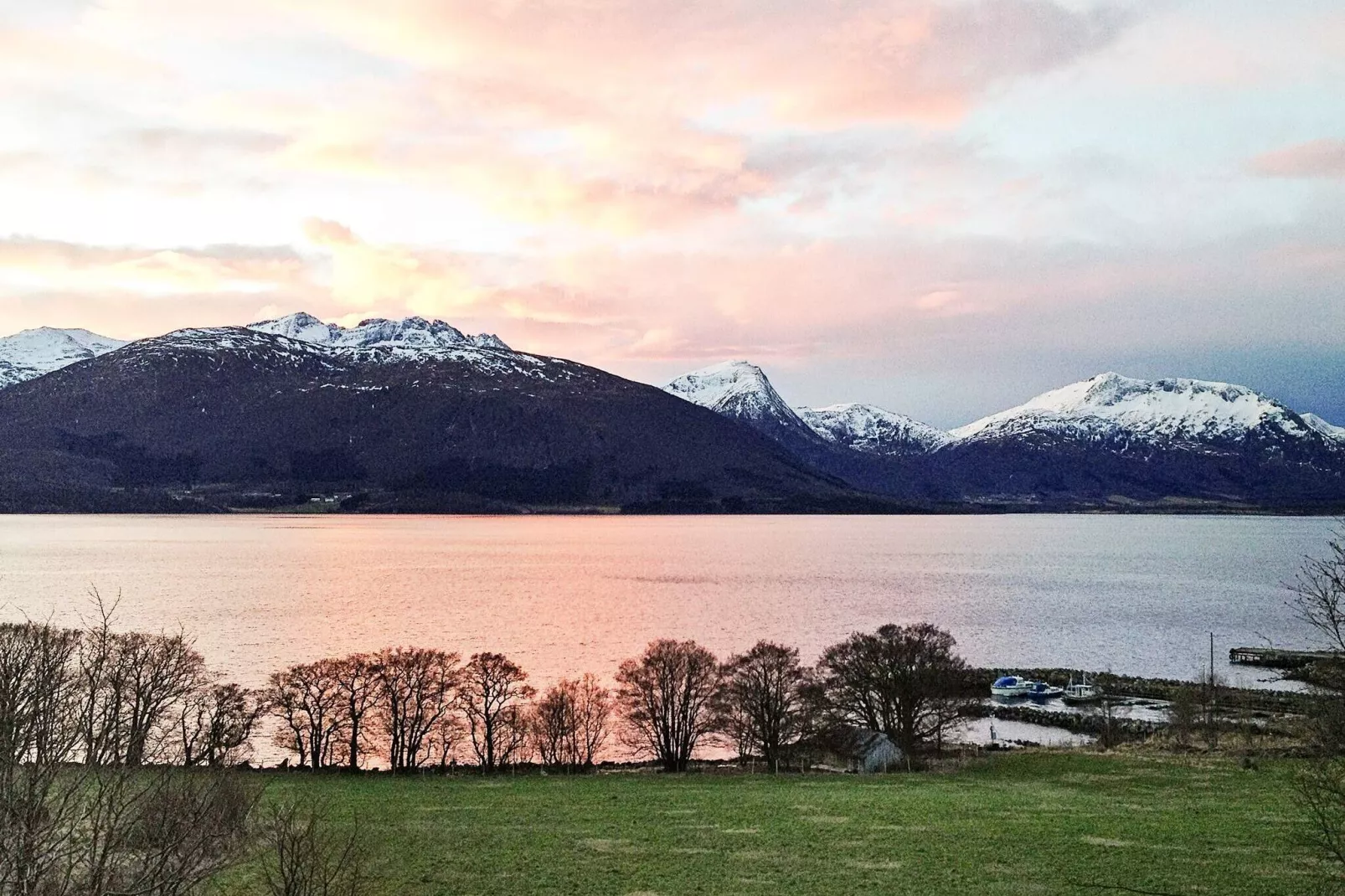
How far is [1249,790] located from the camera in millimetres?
31375

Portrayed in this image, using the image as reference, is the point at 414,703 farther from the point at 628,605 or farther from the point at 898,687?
the point at 628,605

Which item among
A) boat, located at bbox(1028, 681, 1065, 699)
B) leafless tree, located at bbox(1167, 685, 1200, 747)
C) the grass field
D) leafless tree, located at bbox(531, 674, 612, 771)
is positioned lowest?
boat, located at bbox(1028, 681, 1065, 699)

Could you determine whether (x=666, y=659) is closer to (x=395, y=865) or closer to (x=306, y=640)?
(x=395, y=865)

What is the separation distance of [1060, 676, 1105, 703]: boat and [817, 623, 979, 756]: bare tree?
59.7 feet

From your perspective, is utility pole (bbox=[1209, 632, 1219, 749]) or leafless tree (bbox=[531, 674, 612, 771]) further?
leafless tree (bbox=[531, 674, 612, 771])

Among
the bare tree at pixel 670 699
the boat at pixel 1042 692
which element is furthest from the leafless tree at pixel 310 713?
the boat at pixel 1042 692

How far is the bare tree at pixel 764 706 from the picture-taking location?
50969mm

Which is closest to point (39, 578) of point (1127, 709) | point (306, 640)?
point (306, 640)

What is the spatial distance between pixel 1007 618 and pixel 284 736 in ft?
295

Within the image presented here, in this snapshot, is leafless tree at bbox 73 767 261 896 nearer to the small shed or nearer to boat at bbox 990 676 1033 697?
the small shed

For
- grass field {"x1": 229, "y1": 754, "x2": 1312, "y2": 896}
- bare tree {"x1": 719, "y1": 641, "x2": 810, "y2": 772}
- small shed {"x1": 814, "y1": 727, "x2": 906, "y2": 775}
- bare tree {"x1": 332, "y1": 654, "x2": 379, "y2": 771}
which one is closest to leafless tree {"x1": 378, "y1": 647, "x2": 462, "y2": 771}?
bare tree {"x1": 332, "y1": 654, "x2": 379, "y2": 771}

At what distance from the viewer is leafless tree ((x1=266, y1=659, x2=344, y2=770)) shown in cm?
5034

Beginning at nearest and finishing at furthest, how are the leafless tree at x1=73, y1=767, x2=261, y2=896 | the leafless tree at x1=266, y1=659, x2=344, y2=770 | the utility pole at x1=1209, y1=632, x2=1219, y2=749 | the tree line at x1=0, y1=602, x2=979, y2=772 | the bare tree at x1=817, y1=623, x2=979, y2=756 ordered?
the leafless tree at x1=73, y1=767, x2=261, y2=896 < the utility pole at x1=1209, y1=632, x2=1219, y2=749 < the leafless tree at x1=266, y1=659, x2=344, y2=770 < the tree line at x1=0, y1=602, x2=979, y2=772 < the bare tree at x1=817, y1=623, x2=979, y2=756

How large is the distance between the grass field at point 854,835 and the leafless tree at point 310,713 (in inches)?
509
